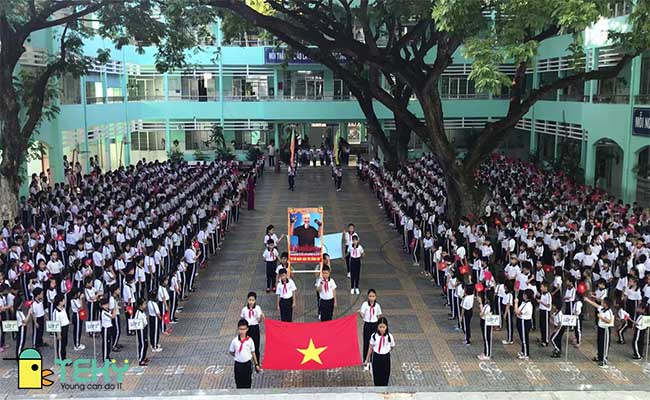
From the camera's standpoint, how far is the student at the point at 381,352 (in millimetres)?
8898

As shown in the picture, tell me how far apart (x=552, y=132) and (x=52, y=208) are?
21.4m

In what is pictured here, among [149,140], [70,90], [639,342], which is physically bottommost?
[639,342]

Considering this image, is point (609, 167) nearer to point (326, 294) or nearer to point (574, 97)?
point (574, 97)

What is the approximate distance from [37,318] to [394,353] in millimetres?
5776

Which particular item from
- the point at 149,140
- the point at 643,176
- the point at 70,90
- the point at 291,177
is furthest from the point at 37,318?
the point at 149,140

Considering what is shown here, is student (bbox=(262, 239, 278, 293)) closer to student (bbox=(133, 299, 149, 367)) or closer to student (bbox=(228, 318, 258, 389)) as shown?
student (bbox=(133, 299, 149, 367))

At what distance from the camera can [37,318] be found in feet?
34.7

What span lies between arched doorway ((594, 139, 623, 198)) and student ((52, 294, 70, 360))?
67.0ft

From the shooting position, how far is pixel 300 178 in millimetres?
31812

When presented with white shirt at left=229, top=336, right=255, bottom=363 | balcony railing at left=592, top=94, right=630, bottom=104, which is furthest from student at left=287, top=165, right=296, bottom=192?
white shirt at left=229, top=336, right=255, bottom=363

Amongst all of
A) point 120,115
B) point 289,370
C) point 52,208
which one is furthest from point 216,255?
point 120,115

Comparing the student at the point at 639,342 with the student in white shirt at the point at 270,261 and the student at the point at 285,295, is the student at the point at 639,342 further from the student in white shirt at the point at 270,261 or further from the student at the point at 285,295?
the student in white shirt at the point at 270,261

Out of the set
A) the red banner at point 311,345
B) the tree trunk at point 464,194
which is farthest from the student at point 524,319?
the tree trunk at point 464,194

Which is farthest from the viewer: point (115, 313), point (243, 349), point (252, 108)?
Result: point (252, 108)
